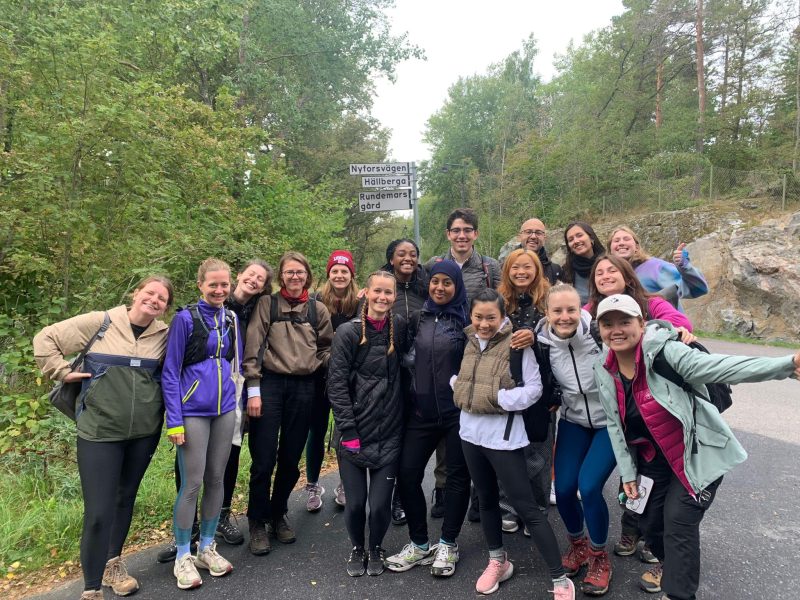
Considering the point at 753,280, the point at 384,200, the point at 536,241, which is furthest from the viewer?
the point at 753,280

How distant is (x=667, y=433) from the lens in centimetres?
249

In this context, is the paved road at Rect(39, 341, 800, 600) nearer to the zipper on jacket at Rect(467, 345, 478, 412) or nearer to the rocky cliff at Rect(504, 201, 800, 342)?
the zipper on jacket at Rect(467, 345, 478, 412)

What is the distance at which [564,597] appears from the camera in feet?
8.96

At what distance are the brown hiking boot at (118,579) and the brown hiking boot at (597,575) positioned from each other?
9.31ft

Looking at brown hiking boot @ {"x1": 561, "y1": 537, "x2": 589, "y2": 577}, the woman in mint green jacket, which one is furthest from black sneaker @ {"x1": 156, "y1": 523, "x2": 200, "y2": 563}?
the woman in mint green jacket

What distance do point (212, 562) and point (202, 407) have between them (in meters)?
1.07

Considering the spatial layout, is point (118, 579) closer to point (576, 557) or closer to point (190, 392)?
point (190, 392)

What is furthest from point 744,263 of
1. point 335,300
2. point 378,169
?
point 335,300

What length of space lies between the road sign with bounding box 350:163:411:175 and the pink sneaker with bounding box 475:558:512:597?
18.3 ft

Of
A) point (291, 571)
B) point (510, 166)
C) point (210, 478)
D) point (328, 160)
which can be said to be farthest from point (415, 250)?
point (510, 166)

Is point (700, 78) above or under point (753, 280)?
above

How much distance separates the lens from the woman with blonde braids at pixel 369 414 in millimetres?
3148

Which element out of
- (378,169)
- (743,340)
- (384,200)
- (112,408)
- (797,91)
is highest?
(797,91)

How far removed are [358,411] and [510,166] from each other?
28.5 metres
